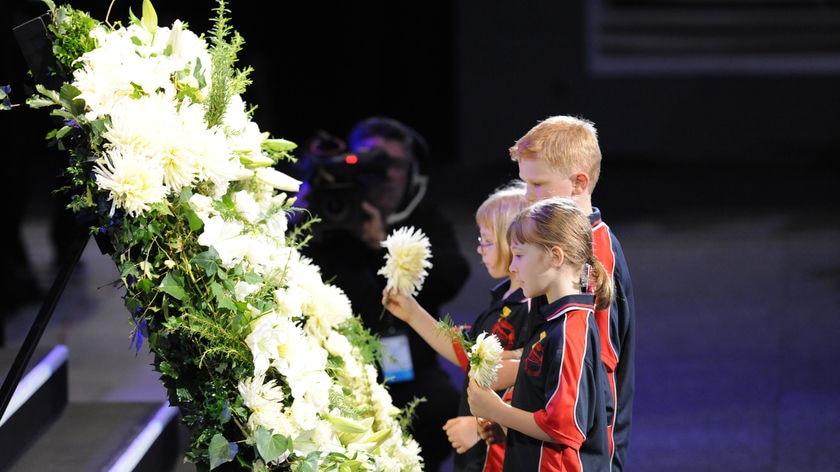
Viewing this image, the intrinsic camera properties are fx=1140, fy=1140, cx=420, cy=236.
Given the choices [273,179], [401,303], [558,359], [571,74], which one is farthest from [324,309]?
[571,74]

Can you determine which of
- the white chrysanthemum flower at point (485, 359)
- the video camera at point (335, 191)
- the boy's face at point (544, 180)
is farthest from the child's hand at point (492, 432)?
the video camera at point (335, 191)

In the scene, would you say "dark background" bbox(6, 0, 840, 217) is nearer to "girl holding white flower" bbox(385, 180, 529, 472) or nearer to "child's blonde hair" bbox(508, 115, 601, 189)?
"girl holding white flower" bbox(385, 180, 529, 472)

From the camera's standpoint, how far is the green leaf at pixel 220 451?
2.28 metres

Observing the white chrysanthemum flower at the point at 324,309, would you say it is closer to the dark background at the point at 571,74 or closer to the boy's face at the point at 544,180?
the boy's face at the point at 544,180

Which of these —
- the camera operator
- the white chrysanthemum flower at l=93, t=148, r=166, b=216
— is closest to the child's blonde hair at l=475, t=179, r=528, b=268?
the camera operator

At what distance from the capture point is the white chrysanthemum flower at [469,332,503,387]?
245cm

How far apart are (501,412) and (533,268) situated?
33 cm

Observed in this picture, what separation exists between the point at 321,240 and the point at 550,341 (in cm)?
148

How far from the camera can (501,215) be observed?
2.85 meters

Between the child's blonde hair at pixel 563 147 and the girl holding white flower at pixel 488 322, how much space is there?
246mm

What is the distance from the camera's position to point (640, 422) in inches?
198

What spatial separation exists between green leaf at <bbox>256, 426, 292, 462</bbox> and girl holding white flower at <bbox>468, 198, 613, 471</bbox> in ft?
1.52

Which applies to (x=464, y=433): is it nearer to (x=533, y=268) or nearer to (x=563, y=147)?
(x=533, y=268)

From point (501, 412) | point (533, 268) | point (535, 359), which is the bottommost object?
point (501, 412)
